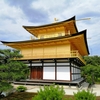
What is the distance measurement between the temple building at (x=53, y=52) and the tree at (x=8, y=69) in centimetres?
817

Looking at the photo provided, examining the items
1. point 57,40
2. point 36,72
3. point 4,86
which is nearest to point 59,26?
point 57,40

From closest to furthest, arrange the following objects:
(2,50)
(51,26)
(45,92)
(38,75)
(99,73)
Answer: (45,92)
(2,50)
(99,73)
(38,75)
(51,26)

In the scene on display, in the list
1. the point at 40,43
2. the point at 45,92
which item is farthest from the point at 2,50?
the point at 40,43

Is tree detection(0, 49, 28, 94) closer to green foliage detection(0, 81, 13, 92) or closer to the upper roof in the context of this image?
green foliage detection(0, 81, 13, 92)

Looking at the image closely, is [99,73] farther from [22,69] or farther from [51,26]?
[22,69]

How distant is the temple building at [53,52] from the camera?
17.6 m

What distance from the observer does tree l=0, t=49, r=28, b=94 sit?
9.08 metres

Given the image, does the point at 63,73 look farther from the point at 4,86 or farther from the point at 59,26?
the point at 4,86

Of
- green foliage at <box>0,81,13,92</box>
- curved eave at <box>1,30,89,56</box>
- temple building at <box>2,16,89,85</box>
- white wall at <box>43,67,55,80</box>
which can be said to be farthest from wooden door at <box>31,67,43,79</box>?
green foliage at <box>0,81,13,92</box>

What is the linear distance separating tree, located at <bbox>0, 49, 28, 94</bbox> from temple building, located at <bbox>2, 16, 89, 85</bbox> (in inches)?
322

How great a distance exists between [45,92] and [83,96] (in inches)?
71.6

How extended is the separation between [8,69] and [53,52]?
35.5ft

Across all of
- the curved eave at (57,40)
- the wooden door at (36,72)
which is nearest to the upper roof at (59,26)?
the curved eave at (57,40)

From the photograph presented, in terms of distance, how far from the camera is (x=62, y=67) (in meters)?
17.9
